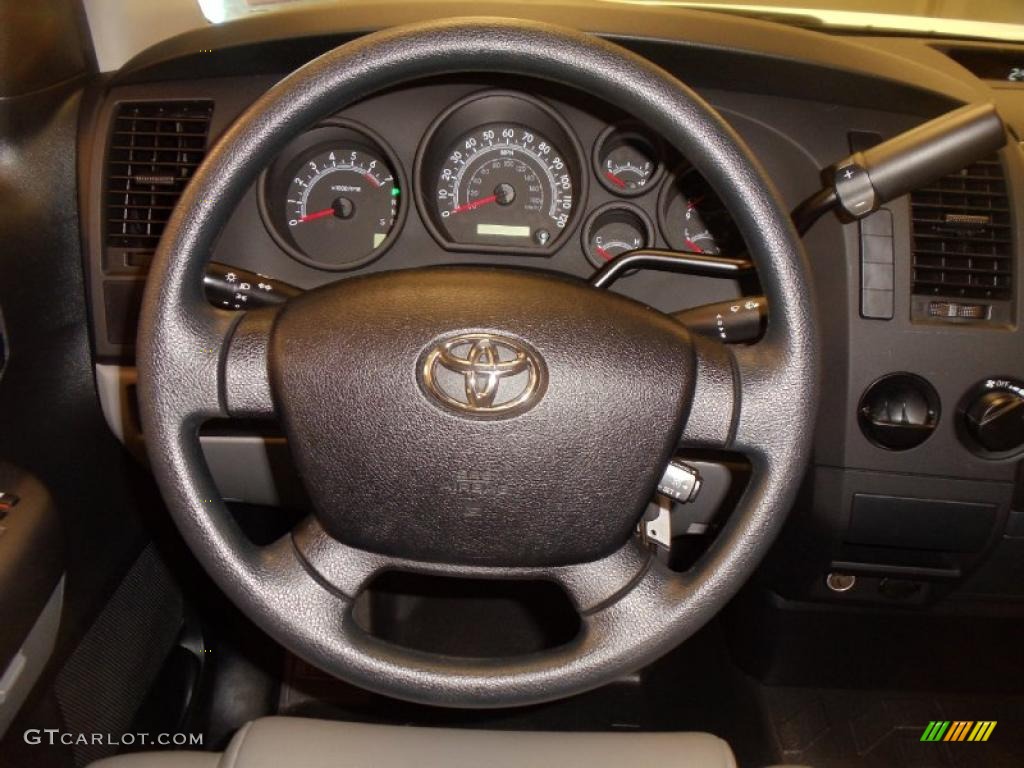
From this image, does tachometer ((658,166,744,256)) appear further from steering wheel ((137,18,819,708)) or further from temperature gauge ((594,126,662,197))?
steering wheel ((137,18,819,708))

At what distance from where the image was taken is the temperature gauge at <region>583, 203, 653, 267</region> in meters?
1.31

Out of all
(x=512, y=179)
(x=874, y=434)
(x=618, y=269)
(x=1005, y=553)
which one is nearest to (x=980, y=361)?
(x=874, y=434)

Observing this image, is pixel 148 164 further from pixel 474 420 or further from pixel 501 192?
pixel 474 420

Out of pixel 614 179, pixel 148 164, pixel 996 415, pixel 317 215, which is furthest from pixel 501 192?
pixel 996 415

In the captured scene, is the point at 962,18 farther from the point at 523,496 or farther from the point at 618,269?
the point at 523,496

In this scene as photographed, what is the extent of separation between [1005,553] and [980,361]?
34 centimetres

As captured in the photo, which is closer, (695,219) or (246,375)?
(246,375)

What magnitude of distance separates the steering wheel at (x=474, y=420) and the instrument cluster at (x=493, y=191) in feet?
1.66

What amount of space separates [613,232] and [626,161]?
102 millimetres

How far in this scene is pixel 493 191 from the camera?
134 cm

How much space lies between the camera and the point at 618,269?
0.97m

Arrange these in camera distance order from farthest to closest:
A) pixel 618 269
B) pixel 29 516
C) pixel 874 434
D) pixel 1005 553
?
pixel 1005 553
pixel 874 434
pixel 29 516
pixel 618 269

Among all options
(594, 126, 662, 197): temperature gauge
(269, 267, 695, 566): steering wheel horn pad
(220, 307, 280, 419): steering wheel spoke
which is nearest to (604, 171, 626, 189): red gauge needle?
(594, 126, 662, 197): temperature gauge

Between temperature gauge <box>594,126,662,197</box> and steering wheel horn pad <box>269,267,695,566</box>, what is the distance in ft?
1.68
